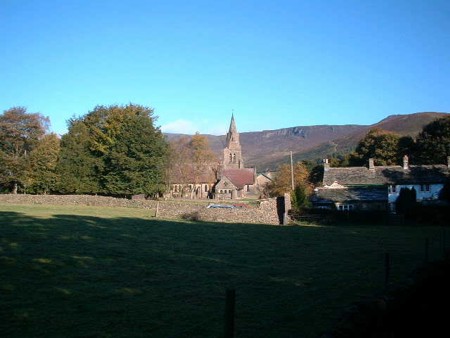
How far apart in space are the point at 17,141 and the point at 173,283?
6040 cm

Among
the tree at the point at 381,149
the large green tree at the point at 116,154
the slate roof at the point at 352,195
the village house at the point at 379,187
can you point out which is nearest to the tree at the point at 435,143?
the tree at the point at 381,149

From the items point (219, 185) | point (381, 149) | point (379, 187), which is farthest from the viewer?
point (219, 185)

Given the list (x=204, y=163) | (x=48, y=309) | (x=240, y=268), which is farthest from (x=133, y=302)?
(x=204, y=163)

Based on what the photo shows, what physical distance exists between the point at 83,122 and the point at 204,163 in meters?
26.7

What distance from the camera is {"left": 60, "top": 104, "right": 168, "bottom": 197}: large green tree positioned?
60031mm

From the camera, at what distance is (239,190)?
99.5 m

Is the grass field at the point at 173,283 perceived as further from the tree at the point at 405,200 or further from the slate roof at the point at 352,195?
the slate roof at the point at 352,195

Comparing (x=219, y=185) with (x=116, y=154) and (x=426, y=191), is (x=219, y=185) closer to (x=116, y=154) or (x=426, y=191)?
(x=116, y=154)

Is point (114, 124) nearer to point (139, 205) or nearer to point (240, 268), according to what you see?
point (139, 205)

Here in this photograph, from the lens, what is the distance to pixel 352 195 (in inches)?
1971

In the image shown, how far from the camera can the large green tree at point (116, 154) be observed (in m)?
60.0

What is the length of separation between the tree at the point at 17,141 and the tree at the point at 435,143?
60.2 meters

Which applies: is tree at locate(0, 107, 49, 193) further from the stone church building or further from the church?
the church

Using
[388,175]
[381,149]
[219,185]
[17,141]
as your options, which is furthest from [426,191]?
[17,141]
